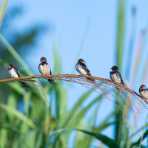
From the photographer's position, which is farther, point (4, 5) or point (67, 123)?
point (67, 123)

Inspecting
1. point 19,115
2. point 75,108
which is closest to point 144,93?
point 75,108

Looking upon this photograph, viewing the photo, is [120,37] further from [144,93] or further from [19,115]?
[19,115]

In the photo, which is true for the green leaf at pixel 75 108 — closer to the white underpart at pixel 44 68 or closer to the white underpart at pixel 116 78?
the white underpart at pixel 116 78

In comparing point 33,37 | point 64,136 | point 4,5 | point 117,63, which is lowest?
point 64,136

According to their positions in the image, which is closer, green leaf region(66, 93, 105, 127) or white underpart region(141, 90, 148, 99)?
white underpart region(141, 90, 148, 99)

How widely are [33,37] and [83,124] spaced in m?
20.5

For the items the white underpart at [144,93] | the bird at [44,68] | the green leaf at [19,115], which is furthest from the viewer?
the green leaf at [19,115]

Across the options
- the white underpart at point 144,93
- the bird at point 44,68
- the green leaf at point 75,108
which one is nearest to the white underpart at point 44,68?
the bird at point 44,68

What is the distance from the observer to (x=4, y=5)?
331 centimetres

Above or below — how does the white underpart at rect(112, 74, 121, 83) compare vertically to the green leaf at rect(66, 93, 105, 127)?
above

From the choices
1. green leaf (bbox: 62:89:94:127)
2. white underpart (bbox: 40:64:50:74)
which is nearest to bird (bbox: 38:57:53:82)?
white underpart (bbox: 40:64:50:74)

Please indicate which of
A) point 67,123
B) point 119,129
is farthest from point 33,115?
point 119,129

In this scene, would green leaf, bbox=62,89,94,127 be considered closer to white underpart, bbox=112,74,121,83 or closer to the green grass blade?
white underpart, bbox=112,74,121,83

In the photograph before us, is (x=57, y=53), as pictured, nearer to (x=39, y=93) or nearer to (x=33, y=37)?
(x=39, y=93)
